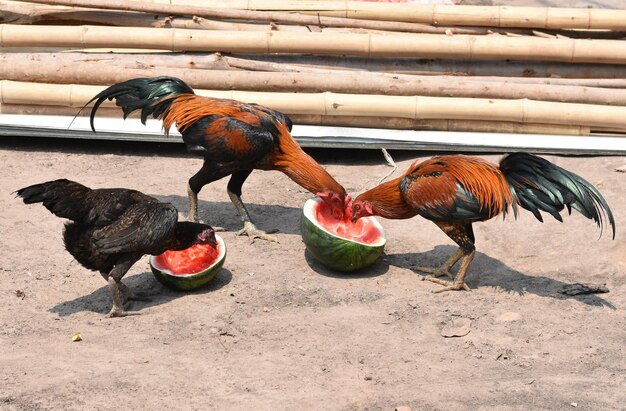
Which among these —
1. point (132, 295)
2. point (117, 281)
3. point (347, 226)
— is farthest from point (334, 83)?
point (117, 281)

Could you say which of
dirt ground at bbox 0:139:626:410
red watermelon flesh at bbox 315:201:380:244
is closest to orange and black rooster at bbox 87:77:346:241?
red watermelon flesh at bbox 315:201:380:244

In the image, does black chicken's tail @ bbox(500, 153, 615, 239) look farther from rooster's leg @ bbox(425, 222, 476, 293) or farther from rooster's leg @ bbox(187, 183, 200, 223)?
rooster's leg @ bbox(187, 183, 200, 223)

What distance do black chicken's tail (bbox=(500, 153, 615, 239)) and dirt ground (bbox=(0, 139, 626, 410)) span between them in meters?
1.10

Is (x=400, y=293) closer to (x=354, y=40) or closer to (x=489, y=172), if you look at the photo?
(x=489, y=172)

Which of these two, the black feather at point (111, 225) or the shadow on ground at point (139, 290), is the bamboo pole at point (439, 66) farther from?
the black feather at point (111, 225)

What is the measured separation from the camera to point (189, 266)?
10.3 m

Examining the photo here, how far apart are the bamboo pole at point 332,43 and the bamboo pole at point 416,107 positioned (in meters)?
0.83

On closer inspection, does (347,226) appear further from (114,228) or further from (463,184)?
(114,228)

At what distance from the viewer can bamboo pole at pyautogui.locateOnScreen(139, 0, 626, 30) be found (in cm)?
1456

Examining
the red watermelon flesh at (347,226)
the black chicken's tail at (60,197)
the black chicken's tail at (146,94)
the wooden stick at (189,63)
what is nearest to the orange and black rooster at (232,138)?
the black chicken's tail at (146,94)

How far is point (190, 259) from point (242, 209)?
1476 mm

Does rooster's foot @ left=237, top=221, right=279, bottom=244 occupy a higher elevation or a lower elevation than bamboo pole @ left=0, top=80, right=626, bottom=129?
lower

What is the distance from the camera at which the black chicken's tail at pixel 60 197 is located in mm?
8602

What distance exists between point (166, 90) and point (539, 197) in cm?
481
